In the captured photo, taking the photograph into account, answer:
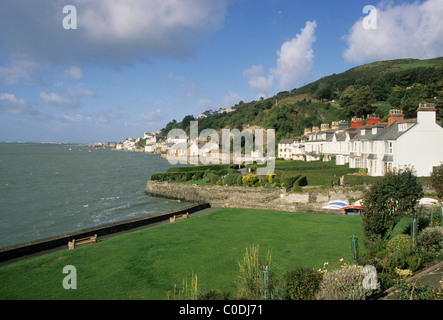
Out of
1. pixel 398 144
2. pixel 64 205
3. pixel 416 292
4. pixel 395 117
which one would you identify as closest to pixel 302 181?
pixel 398 144

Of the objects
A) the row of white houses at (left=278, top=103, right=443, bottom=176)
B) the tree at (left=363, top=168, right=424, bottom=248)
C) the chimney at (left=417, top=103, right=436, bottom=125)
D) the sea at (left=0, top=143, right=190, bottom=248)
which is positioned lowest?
the sea at (left=0, top=143, right=190, bottom=248)

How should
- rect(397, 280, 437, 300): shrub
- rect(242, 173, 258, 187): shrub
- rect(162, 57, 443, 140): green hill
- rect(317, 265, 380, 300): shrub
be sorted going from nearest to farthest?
rect(397, 280, 437, 300): shrub, rect(317, 265, 380, 300): shrub, rect(242, 173, 258, 187): shrub, rect(162, 57, 443, 140): green hill

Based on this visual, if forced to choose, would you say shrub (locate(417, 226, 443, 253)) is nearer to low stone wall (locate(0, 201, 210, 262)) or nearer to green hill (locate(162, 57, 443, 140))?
low stone wall (locate(0, 201, 210, 262))

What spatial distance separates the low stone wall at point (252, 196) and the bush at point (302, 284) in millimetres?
15859

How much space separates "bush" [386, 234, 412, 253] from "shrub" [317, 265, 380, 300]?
136 inches

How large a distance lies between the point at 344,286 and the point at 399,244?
4.53 meters

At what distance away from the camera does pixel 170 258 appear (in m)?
12.5

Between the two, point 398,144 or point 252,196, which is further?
point 252,196

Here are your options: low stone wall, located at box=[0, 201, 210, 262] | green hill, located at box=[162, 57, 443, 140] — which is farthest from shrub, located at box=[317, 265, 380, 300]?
green hill, located at box=[162, 57, 443, 140]

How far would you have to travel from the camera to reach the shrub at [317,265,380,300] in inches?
276

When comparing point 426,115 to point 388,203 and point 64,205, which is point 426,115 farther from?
point 64,205

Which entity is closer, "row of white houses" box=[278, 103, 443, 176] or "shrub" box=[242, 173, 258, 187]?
"row of white houses" box=[278, 103, 443, 176]

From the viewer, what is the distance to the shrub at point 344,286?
7004mm
